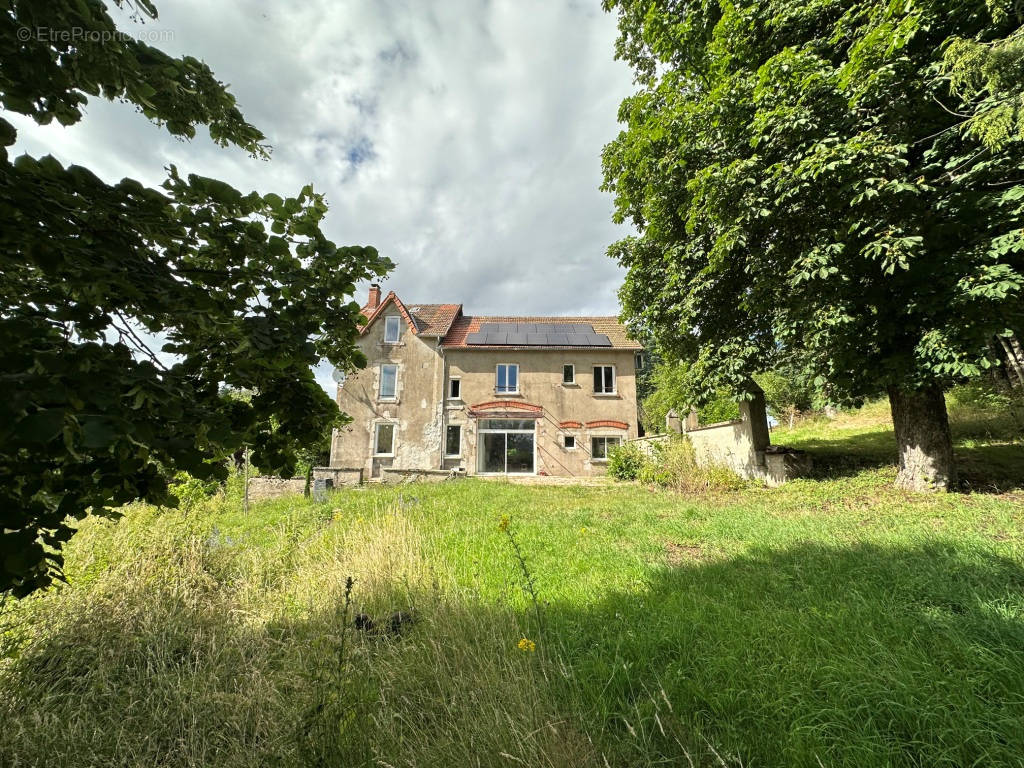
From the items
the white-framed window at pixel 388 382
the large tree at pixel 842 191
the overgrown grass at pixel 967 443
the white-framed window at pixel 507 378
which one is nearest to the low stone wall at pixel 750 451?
the overgrown grass at pixel 967 443

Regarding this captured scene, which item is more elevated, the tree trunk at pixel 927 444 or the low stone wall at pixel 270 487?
the tree trunk at pixel 927 444

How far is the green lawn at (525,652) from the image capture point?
206cm

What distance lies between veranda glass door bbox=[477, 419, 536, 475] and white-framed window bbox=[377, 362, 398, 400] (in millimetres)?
4559

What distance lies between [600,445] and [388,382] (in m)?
10.5

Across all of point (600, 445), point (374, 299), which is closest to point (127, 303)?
point (600, 445)

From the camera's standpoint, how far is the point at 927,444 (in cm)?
765

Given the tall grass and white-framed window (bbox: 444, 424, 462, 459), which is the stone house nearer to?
white-framed window (bbox: 444, 424, 462, 459)

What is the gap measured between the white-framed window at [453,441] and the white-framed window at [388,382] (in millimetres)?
3161

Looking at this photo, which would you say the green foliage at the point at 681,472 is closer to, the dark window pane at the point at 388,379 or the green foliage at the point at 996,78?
the green foliage at the point at 996,78

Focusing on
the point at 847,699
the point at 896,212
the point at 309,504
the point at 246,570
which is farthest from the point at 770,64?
the point at 309,504

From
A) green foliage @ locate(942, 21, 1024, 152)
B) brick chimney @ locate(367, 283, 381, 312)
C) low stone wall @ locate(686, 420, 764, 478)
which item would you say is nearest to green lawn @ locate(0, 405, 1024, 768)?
green foliage @ locate(942, 21, 1024, 152)

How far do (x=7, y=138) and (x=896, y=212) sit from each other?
32.0ft

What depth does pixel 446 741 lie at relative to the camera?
6.67 feet

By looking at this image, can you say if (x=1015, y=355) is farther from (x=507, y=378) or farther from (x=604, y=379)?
(x=507, y=378)
